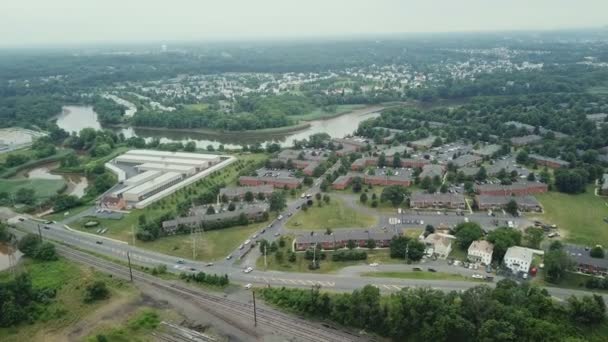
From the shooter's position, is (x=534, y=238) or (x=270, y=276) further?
(x=534, y=238)

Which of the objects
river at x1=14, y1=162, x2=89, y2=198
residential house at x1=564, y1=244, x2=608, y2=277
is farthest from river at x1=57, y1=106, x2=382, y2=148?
residential house at x1=564, y1=244, x2=608, y2=277

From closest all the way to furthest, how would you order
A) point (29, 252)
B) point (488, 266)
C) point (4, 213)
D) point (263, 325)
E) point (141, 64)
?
point (263, 325) → point (488, 266) → point (29, 252) → point (4, 213) → point (141, 64)

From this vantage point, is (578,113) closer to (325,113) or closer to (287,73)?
(325,113)

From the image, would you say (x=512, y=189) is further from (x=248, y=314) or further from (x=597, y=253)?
(x=248, y=314)

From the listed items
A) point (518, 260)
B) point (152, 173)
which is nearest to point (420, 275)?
point (518, 260)

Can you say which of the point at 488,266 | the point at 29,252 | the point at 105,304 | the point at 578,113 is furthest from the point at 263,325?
the point at 578,113

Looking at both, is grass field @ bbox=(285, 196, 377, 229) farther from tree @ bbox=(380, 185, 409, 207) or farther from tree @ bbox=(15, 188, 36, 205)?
tree @ bbox=(15, 188, 36, 205)
